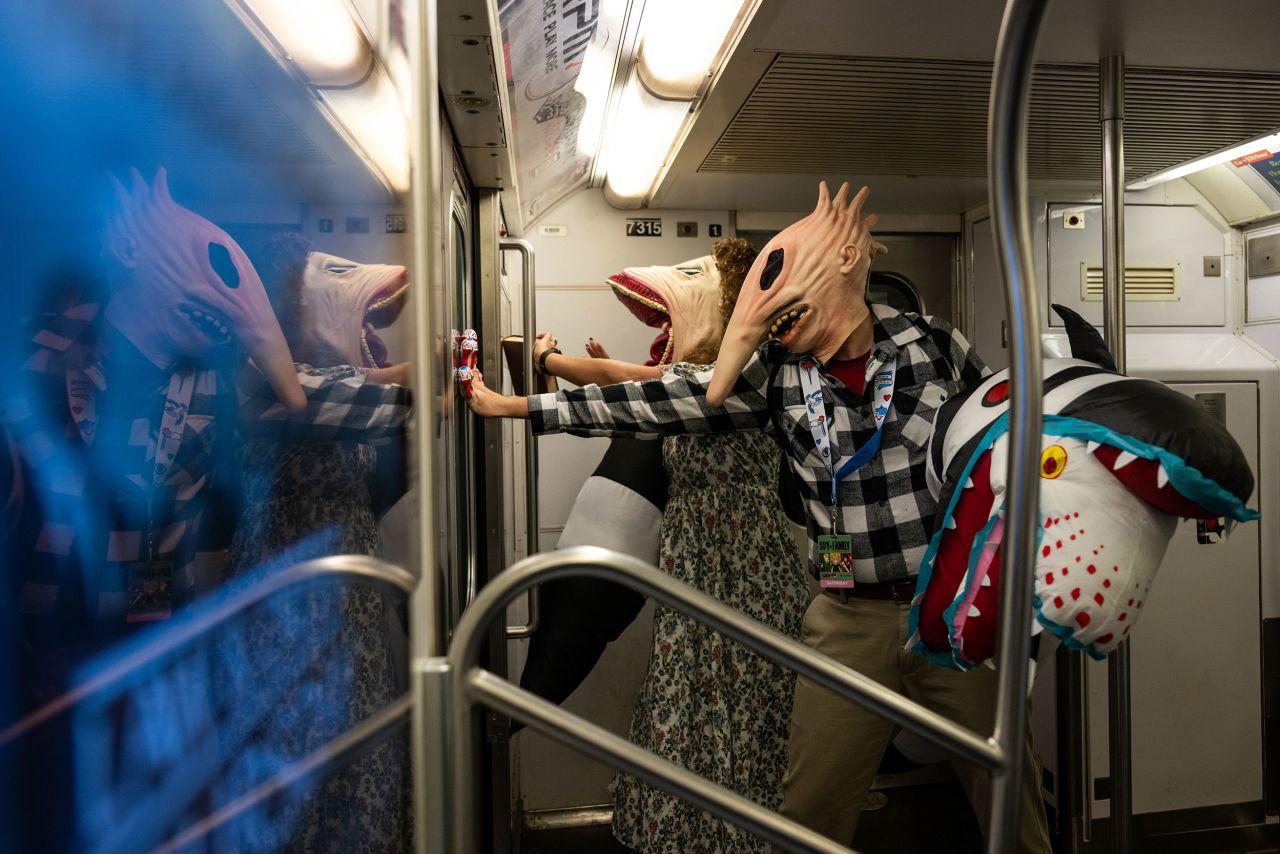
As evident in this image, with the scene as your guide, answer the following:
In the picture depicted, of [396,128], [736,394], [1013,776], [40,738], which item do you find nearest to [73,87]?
[40,738]

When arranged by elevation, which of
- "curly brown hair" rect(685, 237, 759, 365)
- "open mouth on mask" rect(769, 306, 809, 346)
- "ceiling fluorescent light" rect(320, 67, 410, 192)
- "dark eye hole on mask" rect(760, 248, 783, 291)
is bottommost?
"open mouth on mask" rect(769, 306, 809, 346)

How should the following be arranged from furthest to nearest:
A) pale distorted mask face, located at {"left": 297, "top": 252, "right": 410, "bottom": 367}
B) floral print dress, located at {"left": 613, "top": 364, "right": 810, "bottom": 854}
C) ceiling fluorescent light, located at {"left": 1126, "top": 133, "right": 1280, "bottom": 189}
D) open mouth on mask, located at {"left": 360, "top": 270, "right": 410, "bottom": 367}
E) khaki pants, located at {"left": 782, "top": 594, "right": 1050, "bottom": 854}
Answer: ceiling fluorescent light, located at {"left": 1126, "top": 133, "right": 1280, "bottom": 189}, floral print dress, located at {"left": 613, "top": 364, "right": 810, "bottom": 854}, khaki pants, located at {"left": 782, "top": 594, "right": 1050, "bottom": 854}, open mouth on mask, located at {"left": 360, "top": 270, "right": 410, "bottom": 367}, pale distorted mask face, located at {"left": 297, "top": 252, "right": 410, "bottom": 367}

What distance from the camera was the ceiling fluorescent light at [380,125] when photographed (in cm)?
67

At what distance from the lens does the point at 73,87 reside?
0.33 meters

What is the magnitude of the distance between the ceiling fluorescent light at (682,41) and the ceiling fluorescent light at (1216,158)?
1.90 meters

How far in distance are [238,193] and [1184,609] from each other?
10.4 feet

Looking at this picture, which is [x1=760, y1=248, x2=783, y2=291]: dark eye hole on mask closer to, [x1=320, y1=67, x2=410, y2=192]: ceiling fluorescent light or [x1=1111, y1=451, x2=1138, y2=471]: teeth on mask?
[x1=1111, y1=451, x2=1138, y2=471]: teeth on mask

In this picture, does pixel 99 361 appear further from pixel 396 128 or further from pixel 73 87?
pixel 396 128

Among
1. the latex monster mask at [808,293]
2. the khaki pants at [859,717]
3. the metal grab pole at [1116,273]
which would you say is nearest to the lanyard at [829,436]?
the latex monster mask at [808,293]

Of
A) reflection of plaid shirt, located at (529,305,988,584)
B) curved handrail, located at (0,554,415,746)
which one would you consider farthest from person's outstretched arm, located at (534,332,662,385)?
curved handrail, located at (0,554,415,746)

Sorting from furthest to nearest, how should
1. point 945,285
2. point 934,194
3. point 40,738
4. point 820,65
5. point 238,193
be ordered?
point 945,285, point 934,194, point 820,65, point 238,193, point 40,738

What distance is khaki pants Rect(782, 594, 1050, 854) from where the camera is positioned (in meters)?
1.69

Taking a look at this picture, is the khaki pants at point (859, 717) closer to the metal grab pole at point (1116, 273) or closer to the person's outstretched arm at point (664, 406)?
the metal grab pole at point (1116, 273)

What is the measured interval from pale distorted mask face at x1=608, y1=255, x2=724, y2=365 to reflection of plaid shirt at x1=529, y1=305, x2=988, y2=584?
43cm
